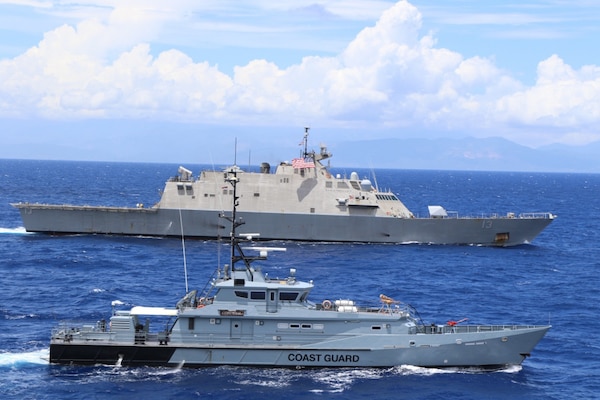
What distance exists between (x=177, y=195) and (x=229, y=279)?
34.1 meters

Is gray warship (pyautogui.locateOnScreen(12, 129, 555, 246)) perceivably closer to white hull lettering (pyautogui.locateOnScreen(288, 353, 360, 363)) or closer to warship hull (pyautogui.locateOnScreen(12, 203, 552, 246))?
warship hull (pyautogui.locateOnScreen(12, 203, 552, 246))

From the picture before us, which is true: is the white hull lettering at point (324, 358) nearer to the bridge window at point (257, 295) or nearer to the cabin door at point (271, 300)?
the cabin door at point (271, 300)

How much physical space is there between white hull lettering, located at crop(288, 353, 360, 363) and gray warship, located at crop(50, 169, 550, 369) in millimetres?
33

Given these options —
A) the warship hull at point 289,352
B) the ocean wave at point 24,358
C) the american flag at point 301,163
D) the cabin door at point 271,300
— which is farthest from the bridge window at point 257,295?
the american flag at point 301,163

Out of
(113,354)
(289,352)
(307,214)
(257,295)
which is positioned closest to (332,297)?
(289,352)

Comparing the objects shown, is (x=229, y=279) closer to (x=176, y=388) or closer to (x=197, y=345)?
(x=197, y=345)

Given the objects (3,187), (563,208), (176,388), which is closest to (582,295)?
(176,388)

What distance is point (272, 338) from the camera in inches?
1077

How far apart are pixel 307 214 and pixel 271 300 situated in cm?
3268

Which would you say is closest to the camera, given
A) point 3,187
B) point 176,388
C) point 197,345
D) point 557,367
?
point 176,388

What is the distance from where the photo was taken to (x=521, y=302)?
135ft

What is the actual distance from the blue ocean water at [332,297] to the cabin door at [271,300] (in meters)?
2.03

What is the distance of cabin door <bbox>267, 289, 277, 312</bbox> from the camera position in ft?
89.5

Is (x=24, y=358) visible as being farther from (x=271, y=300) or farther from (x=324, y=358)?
(x=324, y=358)
